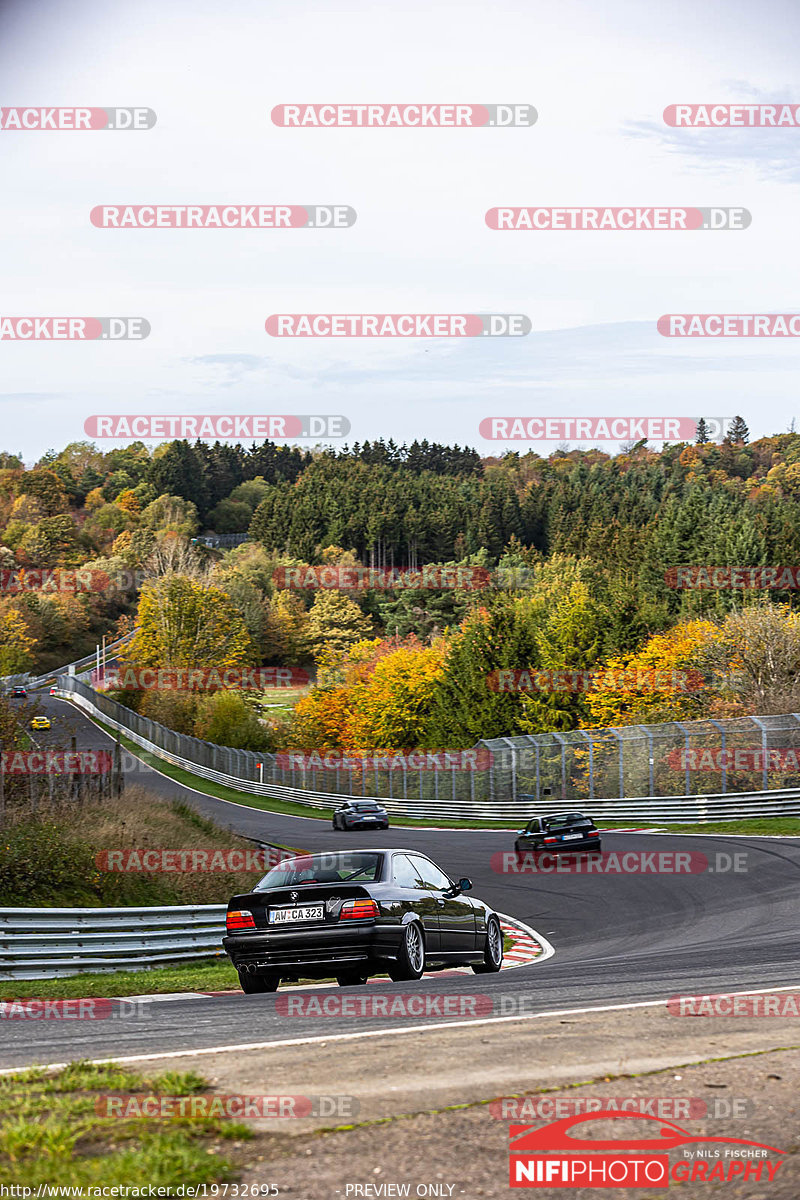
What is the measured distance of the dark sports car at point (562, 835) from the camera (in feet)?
96.2

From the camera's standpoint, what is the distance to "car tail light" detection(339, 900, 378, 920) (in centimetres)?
1146

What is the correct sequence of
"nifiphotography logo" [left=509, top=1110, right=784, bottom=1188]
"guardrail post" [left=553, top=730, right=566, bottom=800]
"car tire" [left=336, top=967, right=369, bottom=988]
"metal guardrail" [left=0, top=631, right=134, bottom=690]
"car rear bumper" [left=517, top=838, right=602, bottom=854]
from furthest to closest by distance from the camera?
"metal guardrail" [left=0, top=631, right=134, bottom=690], "guardrail post" [left=553, top=730, right=566, bottom=800], "car rear bumper" [left=517, top=838, right=602, bottom=854], "car tire" [left=336, top=967, right=369, bottom=988], "nifiphotography logo" [left=509, top=1110, right=784, bottom=1188]

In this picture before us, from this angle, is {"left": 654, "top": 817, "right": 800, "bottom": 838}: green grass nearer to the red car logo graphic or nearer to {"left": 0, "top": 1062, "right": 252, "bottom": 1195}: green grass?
the red car logo graphic

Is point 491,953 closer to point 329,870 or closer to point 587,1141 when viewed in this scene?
point 329,870

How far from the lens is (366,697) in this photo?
83812mm

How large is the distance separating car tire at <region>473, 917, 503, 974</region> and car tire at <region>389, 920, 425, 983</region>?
1.61 metres

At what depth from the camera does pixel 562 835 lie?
96.9 ft

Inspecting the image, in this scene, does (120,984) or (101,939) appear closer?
(120,984)

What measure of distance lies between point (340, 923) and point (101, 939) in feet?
14.4

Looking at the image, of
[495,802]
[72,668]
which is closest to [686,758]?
[495,802]

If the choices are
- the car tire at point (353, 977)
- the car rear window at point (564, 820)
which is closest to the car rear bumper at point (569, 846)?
the car rear window at point (564, 820)

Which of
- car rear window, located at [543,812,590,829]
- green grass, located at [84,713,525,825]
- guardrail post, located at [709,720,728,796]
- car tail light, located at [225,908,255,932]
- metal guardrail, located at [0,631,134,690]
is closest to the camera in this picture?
car tail light, located at [225,908,255,932]

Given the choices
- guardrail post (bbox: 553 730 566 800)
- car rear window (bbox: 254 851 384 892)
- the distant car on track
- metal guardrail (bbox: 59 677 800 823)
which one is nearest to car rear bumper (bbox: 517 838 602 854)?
metal guardrail (bbox: 59 677 800 823)

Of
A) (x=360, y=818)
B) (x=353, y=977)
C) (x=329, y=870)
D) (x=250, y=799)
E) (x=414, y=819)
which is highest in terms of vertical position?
(x=329, y=870)
